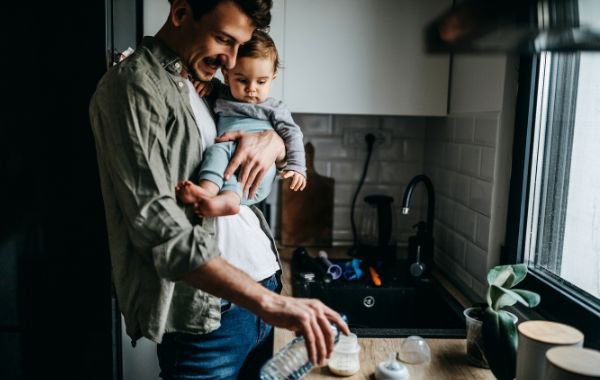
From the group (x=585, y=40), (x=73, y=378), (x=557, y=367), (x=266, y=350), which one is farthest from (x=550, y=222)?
(x=73, y=378)

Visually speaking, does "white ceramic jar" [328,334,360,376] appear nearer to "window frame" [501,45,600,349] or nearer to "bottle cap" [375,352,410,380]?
"bottle cap" [375,352,410,380]

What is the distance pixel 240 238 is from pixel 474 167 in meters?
0.96

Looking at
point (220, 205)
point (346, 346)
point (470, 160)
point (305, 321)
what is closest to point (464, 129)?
point (470, 160)

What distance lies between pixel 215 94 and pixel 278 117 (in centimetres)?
17

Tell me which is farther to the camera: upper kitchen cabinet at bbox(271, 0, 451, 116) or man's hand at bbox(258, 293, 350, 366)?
upper kitchen cabinet at bbox(271, 0, 451, 116)

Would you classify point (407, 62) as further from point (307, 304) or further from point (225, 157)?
point (307, 304)

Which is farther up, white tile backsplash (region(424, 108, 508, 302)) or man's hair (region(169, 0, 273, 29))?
man's hair (region(169, 0, 273, 29))

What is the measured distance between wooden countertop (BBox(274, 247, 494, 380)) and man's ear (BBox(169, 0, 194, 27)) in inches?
30.5

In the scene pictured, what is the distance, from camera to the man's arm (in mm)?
875

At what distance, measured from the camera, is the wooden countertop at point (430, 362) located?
1188 millimetres

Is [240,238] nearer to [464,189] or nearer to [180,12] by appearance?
[180,12]

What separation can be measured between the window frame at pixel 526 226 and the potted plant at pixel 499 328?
0.20m

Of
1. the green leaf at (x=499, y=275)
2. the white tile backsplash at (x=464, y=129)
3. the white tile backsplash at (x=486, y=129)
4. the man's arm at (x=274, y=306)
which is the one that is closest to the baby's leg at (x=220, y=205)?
the man's arm at (x=274, y=306)

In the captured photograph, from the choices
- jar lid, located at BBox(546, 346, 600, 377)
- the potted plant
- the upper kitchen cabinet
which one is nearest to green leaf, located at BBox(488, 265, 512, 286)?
the potted plant
